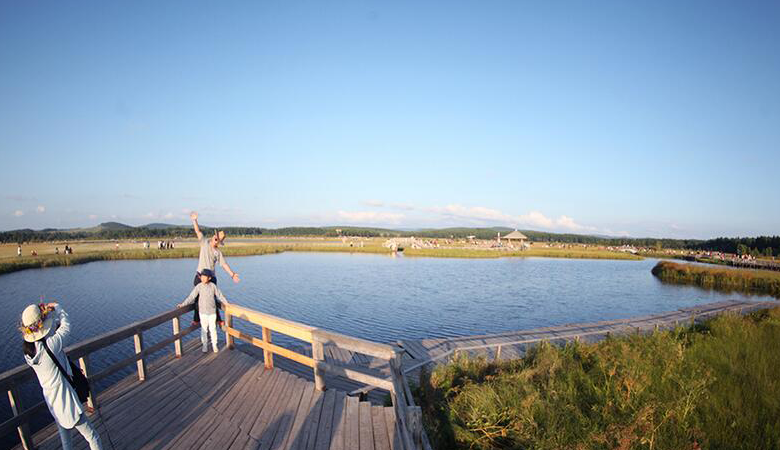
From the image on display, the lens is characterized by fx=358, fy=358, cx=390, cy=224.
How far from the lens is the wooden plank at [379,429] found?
15.1 ft

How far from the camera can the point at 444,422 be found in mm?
6812

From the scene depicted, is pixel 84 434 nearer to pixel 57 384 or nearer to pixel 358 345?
pixel 57 384

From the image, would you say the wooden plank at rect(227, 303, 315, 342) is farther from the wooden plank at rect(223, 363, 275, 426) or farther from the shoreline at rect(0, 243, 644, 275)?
the shoreline at rect(0, 243, 644, 275)

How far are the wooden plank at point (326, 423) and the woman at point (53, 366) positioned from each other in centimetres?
251

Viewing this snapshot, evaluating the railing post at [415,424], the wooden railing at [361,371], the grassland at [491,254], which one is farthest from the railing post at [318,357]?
the grassland at [491,254]

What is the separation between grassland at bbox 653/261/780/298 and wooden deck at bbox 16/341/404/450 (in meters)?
40.5

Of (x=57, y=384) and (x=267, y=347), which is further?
(x=267, y=347)

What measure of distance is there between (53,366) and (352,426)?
3529 mm

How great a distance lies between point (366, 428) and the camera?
4977 mm

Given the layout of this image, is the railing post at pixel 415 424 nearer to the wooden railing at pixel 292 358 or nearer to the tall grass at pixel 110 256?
the wooden railing at pixel 292 358

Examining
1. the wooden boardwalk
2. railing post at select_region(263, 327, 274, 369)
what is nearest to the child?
railing post at select_region(263, 327, 274, 369)

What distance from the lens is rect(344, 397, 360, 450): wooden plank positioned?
461 centimetres

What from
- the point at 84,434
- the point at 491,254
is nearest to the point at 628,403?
the point at 84,434

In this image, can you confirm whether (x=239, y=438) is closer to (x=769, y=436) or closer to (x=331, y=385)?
(x=331, y=385)
